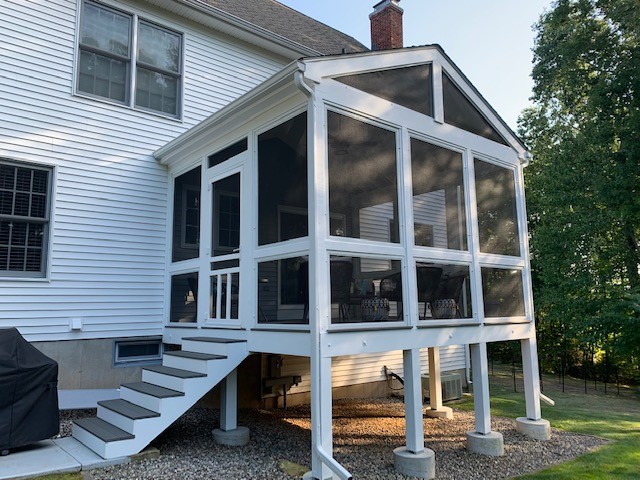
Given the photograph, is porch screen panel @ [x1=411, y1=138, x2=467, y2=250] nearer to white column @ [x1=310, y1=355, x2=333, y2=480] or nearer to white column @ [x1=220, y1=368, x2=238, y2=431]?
white column @ [x1=310, y1=355, x2=333, y2=480]

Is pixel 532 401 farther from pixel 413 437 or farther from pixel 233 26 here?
pixel 233 26

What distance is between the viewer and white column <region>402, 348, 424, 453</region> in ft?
16.7

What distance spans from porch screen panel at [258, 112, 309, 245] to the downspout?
39 centimetres

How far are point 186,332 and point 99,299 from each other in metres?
1.42

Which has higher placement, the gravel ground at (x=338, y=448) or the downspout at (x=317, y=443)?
the downspout at (x=317, y=443)

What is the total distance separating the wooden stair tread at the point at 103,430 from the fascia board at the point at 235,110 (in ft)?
12.5

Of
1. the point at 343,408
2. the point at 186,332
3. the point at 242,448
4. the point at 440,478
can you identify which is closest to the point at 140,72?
the point at 186,332

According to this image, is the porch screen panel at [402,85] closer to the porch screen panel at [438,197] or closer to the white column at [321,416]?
the porch screen panel at [438,197]

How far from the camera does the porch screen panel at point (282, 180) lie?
5.15 metres

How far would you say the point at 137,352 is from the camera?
24.6ft

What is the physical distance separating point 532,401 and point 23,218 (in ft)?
24.9

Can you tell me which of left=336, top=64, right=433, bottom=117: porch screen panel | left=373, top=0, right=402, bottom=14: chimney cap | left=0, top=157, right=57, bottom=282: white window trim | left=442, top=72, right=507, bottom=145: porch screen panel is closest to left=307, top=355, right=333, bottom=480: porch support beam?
left=336, top=64, right=433, bottom=117: porch screen panel

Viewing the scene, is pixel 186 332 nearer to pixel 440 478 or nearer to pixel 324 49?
pixel 440 478

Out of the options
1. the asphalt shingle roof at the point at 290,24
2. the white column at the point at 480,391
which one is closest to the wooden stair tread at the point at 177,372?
the white column at the point at 480,391
